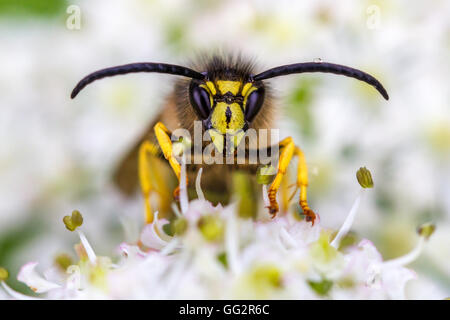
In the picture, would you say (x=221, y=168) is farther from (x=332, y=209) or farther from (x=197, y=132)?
(x=332, y=209)

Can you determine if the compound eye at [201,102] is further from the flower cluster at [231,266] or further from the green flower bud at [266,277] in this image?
the green flower bud at [266,277]

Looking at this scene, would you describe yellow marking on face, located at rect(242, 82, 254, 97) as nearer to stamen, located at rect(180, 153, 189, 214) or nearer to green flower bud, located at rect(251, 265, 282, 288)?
stamen, located at rect(180, 153, 189, 214)

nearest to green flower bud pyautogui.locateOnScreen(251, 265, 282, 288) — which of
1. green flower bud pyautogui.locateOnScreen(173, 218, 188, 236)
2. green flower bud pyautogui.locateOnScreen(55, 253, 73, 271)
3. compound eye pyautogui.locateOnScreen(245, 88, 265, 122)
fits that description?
green flower bud pyautogui.locateOnScreen(173, 218, 188, 236)

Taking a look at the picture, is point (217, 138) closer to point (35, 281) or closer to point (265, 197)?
point (265, 197)

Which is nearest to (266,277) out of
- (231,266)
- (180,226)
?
(231,266)

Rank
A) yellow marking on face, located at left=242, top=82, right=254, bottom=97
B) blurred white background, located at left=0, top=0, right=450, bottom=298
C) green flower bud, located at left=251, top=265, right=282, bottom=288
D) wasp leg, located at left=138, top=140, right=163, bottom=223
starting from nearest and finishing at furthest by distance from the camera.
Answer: green flower bud, located at left=251, top=265, right=282, bottom=288
yellow marking on face, located at left=242, top=82, right=254, bottom=97
wasp leg, located at left=138, top=140, right=163, bottom=223
blurred white background, located at left=0, top=0, right=450, bottom=298

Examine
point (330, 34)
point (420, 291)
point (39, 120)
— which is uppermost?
point (330, 34)

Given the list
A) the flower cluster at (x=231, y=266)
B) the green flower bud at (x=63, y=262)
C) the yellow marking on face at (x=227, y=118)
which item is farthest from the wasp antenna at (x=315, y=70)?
the green flower bud at (x=63, y=262)

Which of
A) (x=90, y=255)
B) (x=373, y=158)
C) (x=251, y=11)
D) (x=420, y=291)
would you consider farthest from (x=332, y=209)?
(x=90, y=255)
